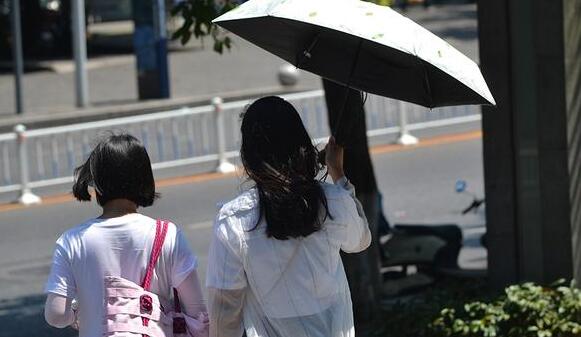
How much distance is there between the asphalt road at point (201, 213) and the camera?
384 inches

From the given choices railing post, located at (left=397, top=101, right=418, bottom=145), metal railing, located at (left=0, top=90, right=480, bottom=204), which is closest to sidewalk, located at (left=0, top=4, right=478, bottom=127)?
metal railing, located at (left=0, top=90, right=480, bottom=204)

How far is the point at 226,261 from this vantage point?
3654 millimetres

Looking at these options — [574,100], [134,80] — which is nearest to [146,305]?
[574,100]

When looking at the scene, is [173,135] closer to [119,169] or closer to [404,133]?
[404,133]

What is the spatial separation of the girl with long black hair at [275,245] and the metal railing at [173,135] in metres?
10.0

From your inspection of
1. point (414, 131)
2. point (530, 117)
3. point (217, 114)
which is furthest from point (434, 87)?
point (414, 131)

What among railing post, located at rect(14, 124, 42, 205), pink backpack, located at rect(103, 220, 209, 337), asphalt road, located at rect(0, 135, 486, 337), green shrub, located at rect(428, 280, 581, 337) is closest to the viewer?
pink backpack, located at rect(103, 220, 209, 337)

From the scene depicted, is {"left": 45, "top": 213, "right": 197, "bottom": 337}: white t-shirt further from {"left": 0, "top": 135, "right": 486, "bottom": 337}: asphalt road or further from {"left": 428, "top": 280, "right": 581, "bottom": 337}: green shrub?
{"left": 0, "top": 135, "right": 486, "bottom": 337}: asphalt road

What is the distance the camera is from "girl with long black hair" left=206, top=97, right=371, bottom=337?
3.66 m

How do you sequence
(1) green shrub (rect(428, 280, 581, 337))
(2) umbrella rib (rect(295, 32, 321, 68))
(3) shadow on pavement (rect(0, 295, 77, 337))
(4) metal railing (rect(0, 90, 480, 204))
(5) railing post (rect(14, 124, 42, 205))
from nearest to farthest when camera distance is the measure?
(2) umbrella rib (rect(295, 32, 321, 68))
(1) green shrub (rect(428, 280, 581, 337))
(3) shadow on pavement (rect(0, 295, 77, 337))
(5) railing post (rect(14, 124, 42, 205))
(4) metal railing (rect(0, 90, 480, 204))

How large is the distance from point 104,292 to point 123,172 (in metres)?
0.38

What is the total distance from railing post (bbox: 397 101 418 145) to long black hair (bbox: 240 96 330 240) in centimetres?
1277

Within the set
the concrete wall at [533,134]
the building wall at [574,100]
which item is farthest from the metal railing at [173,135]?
the building wall at [574,100]

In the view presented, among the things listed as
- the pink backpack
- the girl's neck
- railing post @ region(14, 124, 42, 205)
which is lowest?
railing post @ region(14, 124, 42, 205)
